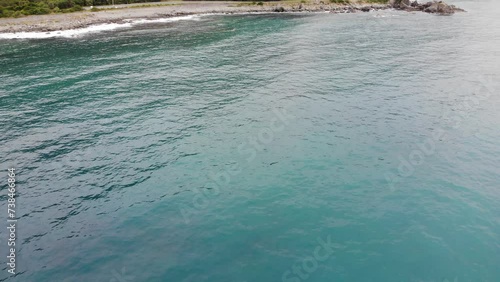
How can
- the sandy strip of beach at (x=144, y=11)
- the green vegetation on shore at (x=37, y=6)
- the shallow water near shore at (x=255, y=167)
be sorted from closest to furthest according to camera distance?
1. the shallow water near shore at (x=255, y=167)
2. the sandy strip of beach at (x=144, y=11)
3. the green vegetation on shore at (x=37, y=6)

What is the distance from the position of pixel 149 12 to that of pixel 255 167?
109 m

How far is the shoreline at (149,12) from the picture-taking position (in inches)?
3885

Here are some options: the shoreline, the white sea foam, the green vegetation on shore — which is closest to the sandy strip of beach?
the shoreline

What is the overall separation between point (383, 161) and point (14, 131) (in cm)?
4153

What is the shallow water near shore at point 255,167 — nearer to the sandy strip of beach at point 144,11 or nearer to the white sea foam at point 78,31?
the white sea foam at point 78,31

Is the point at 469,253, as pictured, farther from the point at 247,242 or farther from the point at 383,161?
the point at 247,242

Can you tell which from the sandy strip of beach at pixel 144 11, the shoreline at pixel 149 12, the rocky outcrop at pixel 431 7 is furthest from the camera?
the rocky outcrop at pixel 431 7

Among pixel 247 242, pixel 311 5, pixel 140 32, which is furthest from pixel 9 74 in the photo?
pixel 311 5

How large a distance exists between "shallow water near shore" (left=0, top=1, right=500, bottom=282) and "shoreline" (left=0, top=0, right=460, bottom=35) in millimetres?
39564

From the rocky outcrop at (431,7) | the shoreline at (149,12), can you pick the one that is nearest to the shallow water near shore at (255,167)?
the shoreline at (149,12)

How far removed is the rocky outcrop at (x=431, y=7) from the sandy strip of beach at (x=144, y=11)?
7313 mm

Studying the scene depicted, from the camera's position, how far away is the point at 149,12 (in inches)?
4857

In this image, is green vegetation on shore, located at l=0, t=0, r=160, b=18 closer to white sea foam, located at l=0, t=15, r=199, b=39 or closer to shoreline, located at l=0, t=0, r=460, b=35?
shoreline, located at l=0, t=0, r=460, b=35

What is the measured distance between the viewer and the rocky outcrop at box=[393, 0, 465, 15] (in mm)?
117312
